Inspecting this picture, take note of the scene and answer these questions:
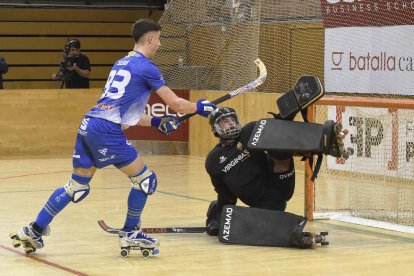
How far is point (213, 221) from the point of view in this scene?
8695 millimetres

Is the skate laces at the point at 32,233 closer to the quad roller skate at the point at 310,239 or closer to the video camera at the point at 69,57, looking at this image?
the quad roller skate at the point at 310,239

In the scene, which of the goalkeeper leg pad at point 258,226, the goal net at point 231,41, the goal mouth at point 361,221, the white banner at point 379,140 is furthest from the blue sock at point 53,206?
the goal net at point 231,41

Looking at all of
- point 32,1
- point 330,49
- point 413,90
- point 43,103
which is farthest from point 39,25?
point 413,90

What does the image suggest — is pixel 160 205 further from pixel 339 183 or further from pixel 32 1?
pixel 32 1

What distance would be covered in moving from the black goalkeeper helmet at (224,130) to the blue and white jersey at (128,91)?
83cm

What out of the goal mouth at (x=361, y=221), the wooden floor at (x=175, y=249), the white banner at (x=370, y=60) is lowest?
the wooden floor at (x=175, y=249)

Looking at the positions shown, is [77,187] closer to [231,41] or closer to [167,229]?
[167,229]

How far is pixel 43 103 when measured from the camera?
17.2 m

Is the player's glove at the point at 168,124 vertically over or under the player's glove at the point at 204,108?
under

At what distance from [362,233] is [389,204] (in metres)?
0.93

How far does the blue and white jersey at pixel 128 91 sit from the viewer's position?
7.60 metres

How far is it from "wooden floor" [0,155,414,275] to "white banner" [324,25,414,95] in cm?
185

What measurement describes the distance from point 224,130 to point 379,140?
85.8 inches

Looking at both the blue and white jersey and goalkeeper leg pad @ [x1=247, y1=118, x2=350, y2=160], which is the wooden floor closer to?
goalkeeper leg pad @ [x1=247, y1=118, x2=350, y2=160]
